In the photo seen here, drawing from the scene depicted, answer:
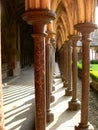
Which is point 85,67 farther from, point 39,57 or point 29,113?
point 29,113

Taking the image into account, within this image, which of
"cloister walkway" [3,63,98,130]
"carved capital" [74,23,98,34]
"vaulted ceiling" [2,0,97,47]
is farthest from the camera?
"cloister walkway" [3,63,98,130]

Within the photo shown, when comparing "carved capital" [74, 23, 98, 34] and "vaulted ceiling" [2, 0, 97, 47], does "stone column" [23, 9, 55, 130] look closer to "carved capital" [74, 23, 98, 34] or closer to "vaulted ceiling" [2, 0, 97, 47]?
"carved capital" [74, 23, 98, 34]

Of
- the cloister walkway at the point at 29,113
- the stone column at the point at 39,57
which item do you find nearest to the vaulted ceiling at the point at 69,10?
the stone column at the point at 39,57

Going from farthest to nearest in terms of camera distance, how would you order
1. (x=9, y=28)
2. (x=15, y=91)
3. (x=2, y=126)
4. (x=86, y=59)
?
(x=9, y=28)
(x=15, y=91)
(x=86, y=59)
(x=2, y=126)

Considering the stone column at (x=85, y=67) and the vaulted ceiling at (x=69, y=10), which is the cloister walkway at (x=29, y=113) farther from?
the vaulted ceiling at (x=69, y=10)

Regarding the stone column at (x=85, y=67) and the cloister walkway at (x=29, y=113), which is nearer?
the stone column at (x=85, y=67)

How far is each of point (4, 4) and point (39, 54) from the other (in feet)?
50.7

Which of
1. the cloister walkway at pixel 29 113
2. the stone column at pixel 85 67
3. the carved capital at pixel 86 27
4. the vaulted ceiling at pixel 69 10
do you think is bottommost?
the cloister walkway at pixel 29 113

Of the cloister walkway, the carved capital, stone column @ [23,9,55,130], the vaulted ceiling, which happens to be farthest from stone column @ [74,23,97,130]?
stone column @ [23,9,55,130]

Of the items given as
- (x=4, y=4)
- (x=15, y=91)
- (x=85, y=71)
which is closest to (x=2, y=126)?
(x=85, y=71)

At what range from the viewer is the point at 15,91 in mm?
13422

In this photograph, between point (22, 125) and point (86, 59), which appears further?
point (22, 125)

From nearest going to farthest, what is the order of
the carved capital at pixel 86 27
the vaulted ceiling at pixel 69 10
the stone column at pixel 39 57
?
the stone column at pixel 39 57 → the carved capital at pixel 86 27 → the vaulted ceiling at pixel 69 10

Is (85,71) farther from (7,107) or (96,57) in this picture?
(96,57)
